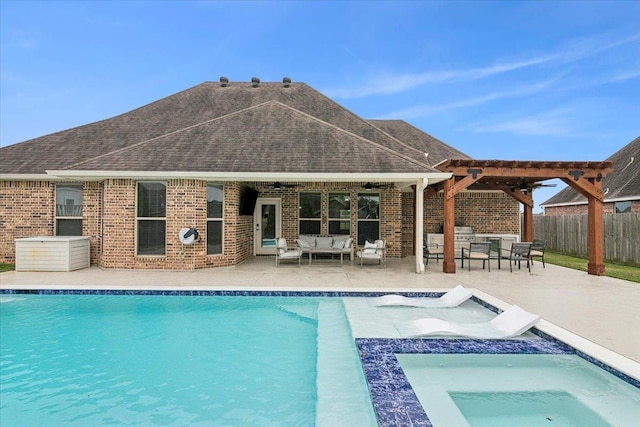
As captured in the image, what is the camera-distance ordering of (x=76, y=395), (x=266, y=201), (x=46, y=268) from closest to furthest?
(x=76, y=395)
(x=46, y=268)
(x=266, y=201)

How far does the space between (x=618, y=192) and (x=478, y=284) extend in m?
14.7

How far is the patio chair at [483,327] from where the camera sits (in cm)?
470

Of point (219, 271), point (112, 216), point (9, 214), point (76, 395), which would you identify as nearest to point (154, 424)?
point (76, 395)

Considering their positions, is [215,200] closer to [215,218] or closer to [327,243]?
[215,218]

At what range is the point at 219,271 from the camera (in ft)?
32.2

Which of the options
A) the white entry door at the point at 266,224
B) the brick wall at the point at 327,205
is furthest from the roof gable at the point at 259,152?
the white entry door at the point at 266,224

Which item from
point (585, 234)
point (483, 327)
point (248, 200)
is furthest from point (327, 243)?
point (585, 234)

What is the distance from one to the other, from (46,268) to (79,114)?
36.6 ft

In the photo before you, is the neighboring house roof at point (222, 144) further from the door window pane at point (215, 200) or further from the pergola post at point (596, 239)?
the pergola post at point (596, 239)

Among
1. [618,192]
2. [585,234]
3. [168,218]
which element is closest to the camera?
[168,218]

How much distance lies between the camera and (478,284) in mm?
8352

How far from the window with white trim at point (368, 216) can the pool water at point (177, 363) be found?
6204 millimetres

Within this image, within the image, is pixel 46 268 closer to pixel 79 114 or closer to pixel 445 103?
pixel 79 114

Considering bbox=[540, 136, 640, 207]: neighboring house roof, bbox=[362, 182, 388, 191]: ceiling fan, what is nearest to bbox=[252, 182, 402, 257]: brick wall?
bbox=[362, 182, 388, 191]: ceiling fan
